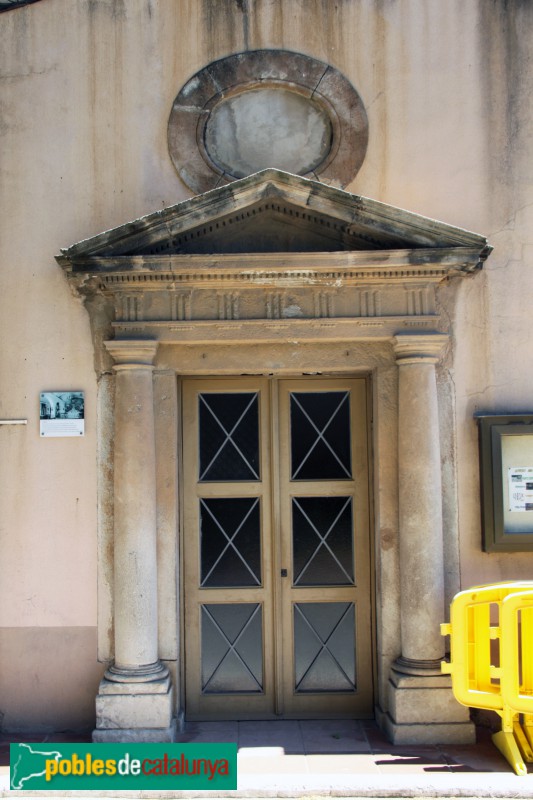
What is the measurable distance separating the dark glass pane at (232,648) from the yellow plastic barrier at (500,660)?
1.44 meters

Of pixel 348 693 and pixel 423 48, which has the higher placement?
pixel 423 48

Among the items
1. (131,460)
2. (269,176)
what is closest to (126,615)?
(131,460)

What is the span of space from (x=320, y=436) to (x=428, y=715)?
2065 mm

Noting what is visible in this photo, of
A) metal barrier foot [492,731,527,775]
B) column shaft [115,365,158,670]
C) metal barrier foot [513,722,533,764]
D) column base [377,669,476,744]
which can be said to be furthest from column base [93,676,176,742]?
metal barrier foot [513,722,533,764]

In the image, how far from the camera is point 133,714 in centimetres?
535

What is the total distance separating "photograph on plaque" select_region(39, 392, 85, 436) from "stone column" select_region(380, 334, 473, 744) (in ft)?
7.50

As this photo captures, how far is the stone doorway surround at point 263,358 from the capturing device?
17.7 feet

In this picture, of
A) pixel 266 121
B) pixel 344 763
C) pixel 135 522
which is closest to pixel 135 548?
pixel 135 522

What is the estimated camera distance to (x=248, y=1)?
19.5 feet

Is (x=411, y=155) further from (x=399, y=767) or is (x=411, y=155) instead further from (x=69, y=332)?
(x=399, y=767)

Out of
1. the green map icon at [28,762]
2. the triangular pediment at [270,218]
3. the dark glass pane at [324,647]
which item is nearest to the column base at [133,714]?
the green map icon at [28,762]

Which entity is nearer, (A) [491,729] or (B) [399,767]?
(B) [399,767]

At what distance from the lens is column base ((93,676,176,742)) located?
17.4 feet

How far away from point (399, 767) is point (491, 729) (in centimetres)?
93
